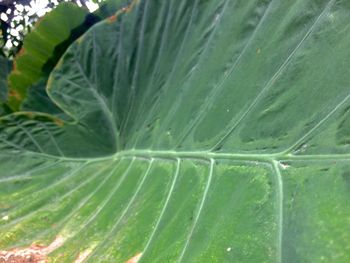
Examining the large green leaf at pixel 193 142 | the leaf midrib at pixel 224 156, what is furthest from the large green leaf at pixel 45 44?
the leaf midrib at pixel 224 156

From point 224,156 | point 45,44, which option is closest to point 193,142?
point 224,156

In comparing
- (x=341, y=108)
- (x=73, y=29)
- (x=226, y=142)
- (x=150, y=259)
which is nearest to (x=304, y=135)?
(x=341, y=108)

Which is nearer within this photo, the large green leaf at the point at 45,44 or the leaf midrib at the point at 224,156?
the leaf midrib at the point at 224,156

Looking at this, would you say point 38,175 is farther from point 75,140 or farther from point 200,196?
point 200,196

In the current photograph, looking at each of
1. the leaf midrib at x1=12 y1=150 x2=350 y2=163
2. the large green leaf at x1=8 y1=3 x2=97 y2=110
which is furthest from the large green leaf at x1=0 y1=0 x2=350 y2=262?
the large green leaf at x1=8 y1=3 x2=97 y2=110

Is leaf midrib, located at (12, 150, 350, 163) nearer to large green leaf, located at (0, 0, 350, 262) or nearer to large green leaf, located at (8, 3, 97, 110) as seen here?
large green leaf, located at (0, 0, 350, 262)

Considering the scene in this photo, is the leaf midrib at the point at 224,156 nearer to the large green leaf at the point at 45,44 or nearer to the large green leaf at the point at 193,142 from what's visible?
the large green leaf at the point at 193,142

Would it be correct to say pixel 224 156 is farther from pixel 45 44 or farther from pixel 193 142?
pixel 45 44

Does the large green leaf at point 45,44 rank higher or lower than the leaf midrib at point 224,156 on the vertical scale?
higher
